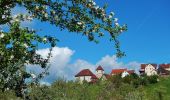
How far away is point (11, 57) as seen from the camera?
13719 mm

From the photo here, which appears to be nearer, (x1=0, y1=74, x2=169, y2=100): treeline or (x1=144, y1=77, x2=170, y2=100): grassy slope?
(x1=0, y1=74, x2=169, y2=100): treeline

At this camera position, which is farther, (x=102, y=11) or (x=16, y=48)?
(x=102, y=11)

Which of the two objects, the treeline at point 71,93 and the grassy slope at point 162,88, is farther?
the grassy slope at point 162,88

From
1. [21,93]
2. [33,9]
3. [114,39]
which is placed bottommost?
[21,93]

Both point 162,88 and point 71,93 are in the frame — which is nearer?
point 71,93

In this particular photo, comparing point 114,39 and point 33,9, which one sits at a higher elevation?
point 33,9

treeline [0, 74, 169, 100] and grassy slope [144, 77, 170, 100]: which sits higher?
grassy slope [144, 77, 170, 100]

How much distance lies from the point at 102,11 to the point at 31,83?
7467 millimetres

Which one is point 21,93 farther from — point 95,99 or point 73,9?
point 95,99

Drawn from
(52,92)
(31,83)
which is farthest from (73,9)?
(52,92)

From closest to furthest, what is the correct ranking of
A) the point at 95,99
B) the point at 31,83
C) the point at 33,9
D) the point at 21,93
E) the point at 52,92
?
the point at 33,9 → the point at 21,93 → the point at 31,83 → the point at 52,92 → the point at 95,99

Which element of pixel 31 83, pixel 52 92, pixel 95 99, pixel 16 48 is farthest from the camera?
pixel 95 99

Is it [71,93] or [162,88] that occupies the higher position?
[162,88]

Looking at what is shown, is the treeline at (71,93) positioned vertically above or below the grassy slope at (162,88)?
below
